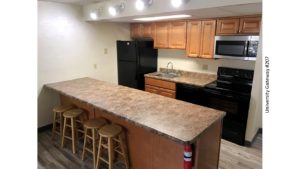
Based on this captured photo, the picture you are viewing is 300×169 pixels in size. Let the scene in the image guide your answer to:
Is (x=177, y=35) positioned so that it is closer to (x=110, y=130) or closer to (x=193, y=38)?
(x=193, y=38)

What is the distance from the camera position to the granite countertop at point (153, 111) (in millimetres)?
1646

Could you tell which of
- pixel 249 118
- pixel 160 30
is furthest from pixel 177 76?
pixel 249 118

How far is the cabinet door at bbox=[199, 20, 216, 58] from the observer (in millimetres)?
3205

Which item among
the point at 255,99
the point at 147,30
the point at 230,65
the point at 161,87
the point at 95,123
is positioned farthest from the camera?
the point at 147,30

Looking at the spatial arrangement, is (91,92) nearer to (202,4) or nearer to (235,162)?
(202,4)

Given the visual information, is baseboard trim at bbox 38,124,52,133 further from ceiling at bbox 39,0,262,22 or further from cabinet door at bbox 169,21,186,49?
cabinet door at bbox 169,21,186,49

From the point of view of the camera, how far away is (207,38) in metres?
3.29

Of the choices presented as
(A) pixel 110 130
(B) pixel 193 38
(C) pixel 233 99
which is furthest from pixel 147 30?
(A) pixel 110 130

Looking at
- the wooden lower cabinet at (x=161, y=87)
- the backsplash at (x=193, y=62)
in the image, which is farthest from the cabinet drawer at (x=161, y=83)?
the backsplash at (x=193, y=62)

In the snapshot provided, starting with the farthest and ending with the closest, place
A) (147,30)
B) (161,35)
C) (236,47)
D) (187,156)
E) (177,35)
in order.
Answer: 1. (147,30)
2. (161,35)
3. (177,35)
4. (236,47)
5. (187,156)

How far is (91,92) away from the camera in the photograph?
2.73m

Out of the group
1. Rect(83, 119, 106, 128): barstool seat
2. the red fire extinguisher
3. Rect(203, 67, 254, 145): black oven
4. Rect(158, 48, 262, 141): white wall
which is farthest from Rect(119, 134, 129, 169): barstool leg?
Rect(158, 48, 262, 141): white wall

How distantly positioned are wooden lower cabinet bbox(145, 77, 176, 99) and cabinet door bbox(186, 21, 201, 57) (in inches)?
27.4

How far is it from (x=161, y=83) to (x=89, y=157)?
74.6 inches
